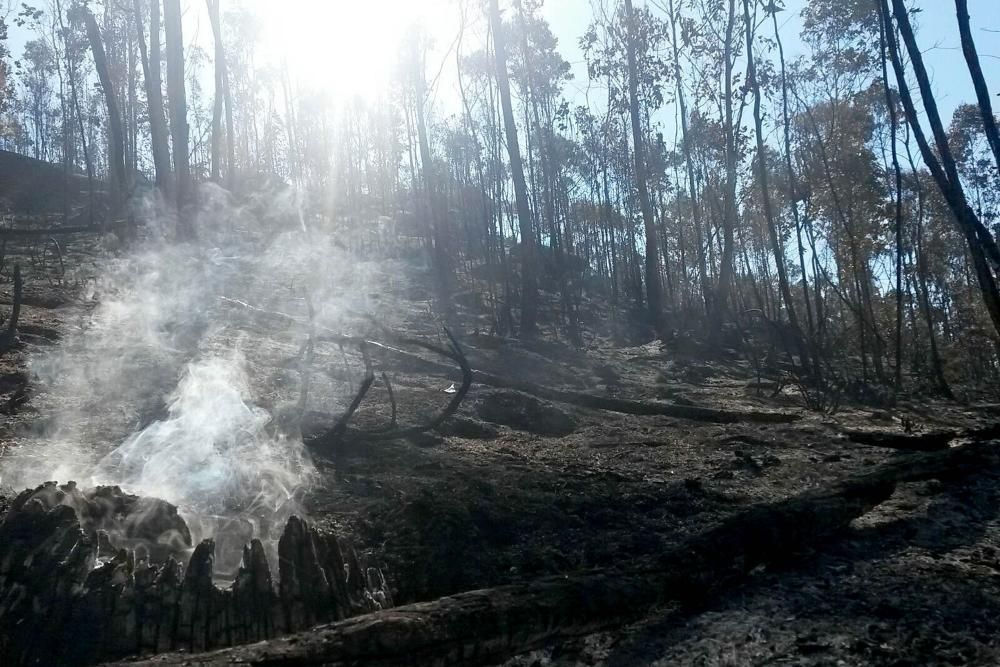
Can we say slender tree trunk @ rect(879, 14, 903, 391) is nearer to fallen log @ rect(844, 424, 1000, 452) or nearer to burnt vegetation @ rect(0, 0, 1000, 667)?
burnt vegetation @ rect(0, 0, 1000, 667)

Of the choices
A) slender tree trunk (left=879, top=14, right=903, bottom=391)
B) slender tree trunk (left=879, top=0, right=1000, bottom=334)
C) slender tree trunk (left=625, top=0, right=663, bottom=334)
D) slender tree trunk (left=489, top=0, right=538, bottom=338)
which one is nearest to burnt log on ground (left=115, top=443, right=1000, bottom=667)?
slender tree trunk (left=879, top=0, right=1000, bottom=334)

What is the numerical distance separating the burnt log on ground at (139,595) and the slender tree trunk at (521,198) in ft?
38.9

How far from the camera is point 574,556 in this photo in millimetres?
4723

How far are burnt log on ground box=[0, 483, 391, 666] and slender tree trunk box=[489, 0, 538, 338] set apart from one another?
38.9 feet

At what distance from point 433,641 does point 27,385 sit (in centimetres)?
575

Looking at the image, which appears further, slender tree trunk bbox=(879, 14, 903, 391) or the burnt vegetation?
slender tree trunk bbox=(879, 14, 903, 391)

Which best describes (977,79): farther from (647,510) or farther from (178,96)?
(178,96)

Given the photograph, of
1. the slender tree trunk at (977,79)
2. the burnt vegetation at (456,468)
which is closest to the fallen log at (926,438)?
the burnt vegetation at (456,468)

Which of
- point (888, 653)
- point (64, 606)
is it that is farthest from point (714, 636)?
point (64, 606)

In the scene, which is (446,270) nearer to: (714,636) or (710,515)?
(710,515)

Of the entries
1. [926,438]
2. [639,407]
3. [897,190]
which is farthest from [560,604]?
[897,190]

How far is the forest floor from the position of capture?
140 inches

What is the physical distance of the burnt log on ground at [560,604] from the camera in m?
2.75

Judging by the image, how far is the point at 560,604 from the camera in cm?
337
